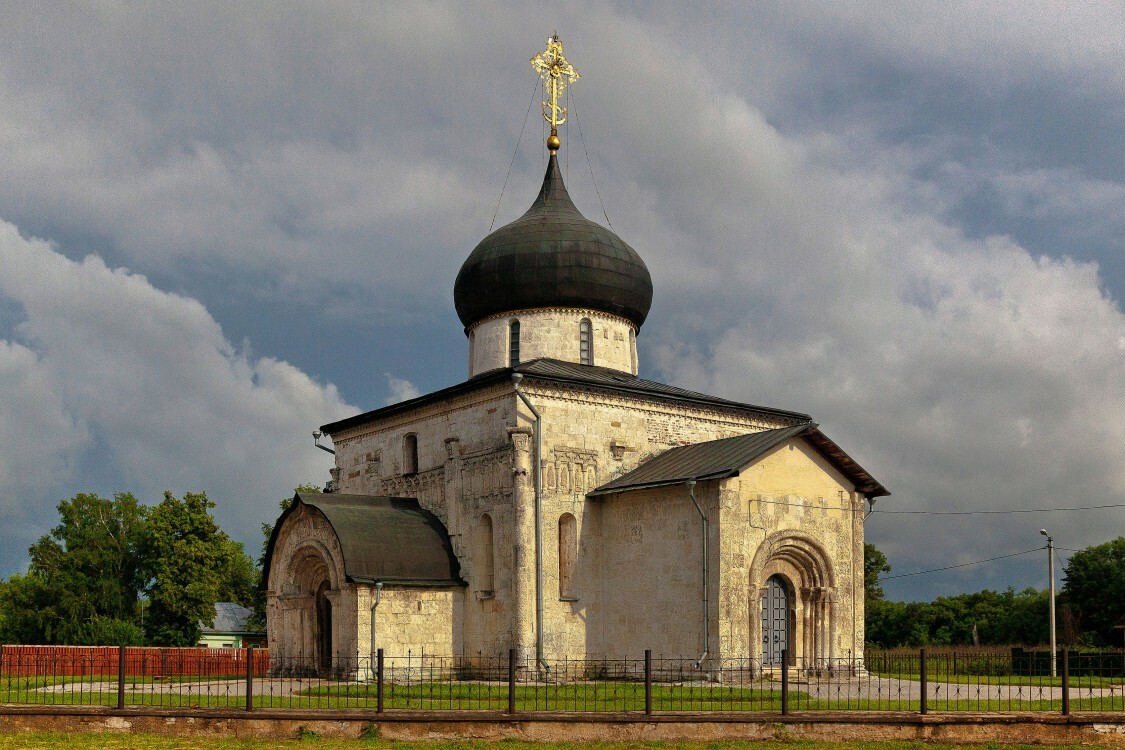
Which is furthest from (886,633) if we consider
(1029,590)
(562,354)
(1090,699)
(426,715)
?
(426,715)

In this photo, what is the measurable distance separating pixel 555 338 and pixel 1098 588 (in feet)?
88.7

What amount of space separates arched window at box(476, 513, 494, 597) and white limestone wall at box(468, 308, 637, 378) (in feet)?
13.8

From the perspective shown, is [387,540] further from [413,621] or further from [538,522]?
[538,522]

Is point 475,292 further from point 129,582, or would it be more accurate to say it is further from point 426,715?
point 129,582

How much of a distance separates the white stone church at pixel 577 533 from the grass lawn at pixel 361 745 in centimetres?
815

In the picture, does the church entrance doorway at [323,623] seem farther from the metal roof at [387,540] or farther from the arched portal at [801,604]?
the arched portal at [801,604]

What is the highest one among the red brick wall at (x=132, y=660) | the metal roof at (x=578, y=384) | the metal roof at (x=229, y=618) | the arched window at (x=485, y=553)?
the metal roof at (x=578, y=384)

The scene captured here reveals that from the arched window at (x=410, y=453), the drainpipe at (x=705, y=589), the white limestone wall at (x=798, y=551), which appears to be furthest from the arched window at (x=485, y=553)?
the white limestone wall at (x=798, y=551)

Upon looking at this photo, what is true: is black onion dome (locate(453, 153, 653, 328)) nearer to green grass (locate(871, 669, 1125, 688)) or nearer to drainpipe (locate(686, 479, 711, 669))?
drainpipe (locate(686, 479, 711, 669))

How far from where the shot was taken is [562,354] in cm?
2764

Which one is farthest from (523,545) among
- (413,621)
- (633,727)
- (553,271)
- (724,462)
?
(633,727)

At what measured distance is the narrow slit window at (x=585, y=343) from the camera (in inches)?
1095

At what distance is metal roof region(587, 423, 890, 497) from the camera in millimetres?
22734

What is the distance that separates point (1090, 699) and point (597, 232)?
49.4ft
